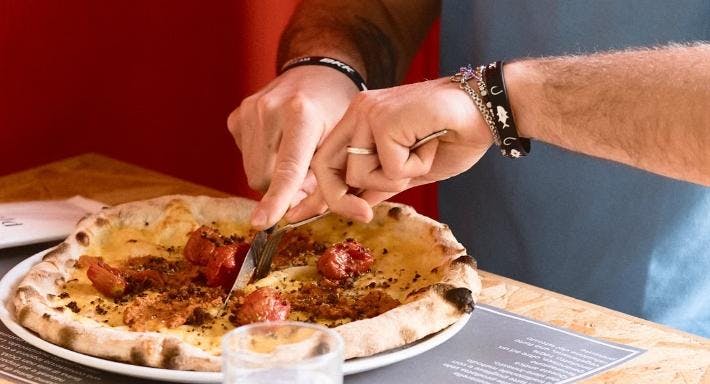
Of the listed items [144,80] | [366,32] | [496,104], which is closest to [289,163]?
[496,104]

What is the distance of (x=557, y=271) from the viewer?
2.10 meters

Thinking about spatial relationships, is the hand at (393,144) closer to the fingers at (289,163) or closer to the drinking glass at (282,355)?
the fingers at (289,163)

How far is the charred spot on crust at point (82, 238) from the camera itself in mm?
1750

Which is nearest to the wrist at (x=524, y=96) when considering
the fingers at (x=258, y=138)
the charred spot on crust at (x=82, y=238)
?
the fingers at (x=258, y=138)

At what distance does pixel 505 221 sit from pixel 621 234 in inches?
9.3

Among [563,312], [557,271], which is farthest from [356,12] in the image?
[563,312]

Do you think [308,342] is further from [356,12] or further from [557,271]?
[356,12]

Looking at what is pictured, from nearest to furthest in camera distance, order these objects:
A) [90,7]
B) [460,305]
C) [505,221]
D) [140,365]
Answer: [140,365], [460,305], [505,221], [90,7]

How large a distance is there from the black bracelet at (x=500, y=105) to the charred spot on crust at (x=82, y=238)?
0.62m

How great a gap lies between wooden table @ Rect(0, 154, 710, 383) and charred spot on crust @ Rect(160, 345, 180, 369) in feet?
1.57

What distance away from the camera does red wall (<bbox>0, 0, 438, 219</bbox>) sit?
8.20 feet

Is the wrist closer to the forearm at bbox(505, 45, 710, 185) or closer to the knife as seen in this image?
the forearm at bbox(505, 45, 710, 185)

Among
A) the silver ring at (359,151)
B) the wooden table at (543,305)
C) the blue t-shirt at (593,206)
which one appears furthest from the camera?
the blue t-shirt at (593,206)

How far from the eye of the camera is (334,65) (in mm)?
1991
